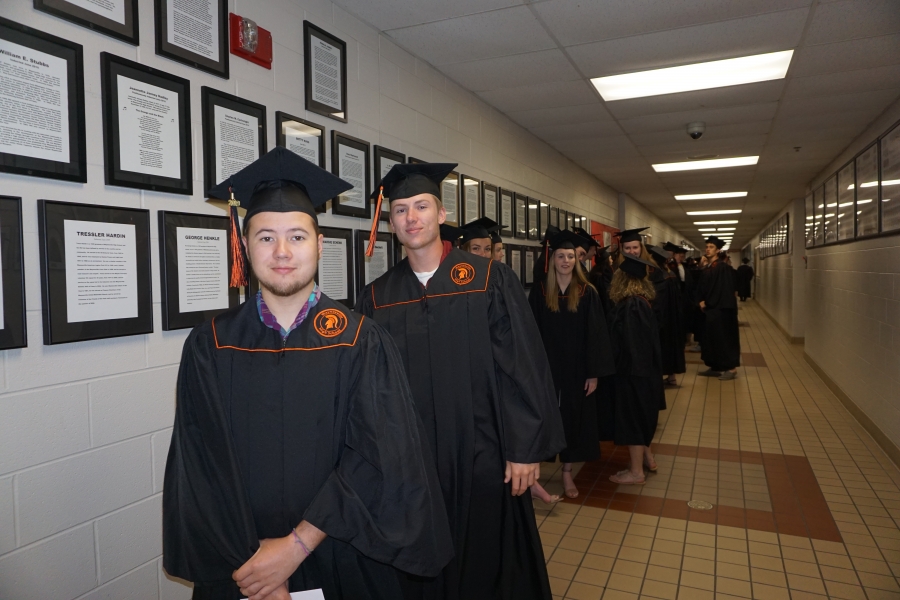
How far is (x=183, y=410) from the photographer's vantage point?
1.41 metres

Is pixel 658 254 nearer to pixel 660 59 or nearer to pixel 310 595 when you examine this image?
pixel 660 59

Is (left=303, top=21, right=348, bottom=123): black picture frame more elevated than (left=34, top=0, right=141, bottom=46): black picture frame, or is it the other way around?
(left=303, top=21, right=348, bottom=123): black picture frame

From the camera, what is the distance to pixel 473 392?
2.18 meters

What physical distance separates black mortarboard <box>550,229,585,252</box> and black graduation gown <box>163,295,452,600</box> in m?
2.45

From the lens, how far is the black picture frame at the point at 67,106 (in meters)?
1.58

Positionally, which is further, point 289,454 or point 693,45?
point 693,45

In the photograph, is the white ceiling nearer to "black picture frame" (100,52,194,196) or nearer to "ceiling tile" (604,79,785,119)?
"ceiling tile" (604,79,785,119)

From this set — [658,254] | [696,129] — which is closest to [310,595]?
[658,254]

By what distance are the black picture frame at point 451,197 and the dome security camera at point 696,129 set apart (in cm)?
273

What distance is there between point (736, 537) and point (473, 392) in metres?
2.06

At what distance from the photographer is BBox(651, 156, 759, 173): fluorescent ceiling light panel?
7592 millimetres

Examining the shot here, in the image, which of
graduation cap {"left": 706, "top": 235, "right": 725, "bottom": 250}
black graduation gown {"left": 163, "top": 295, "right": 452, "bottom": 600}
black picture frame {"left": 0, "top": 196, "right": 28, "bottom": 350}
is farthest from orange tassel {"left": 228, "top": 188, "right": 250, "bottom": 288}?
graduation cap {"left": 706, "top": 235, "right": 725, "bottom": 250}

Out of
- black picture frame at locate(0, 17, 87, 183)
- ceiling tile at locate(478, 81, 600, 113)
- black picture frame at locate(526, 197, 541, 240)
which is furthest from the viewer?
black picture frame at locate(526, 197, 541, 240)

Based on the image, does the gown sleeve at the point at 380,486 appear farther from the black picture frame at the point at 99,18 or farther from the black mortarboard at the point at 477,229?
the black mortarboard at the point at 477,229
